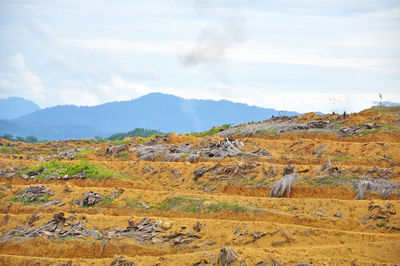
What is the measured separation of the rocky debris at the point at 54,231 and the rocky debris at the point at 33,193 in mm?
3949

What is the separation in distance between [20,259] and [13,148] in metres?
38.1

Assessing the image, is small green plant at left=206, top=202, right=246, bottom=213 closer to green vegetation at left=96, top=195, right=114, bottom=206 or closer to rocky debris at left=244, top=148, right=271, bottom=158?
green vegetation at left=96, top=195, right=114, bottom=206

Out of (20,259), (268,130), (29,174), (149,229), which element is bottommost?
(20,259)

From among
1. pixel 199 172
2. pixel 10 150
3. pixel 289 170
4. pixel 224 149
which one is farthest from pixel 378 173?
pixel 10 150

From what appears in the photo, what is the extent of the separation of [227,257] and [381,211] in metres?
7.04

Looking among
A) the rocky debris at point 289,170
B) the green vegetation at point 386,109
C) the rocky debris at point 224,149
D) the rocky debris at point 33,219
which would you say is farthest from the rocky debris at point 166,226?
the green vegetation at point 386,109

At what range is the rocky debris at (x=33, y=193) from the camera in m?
20.7

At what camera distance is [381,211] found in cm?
1497

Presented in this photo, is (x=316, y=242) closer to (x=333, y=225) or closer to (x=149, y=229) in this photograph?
(x=333, y=225)

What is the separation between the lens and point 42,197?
2070 cm

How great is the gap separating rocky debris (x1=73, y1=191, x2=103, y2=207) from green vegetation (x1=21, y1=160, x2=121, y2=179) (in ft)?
15.5

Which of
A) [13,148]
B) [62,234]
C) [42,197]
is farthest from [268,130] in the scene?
[13,148]

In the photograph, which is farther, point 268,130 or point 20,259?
point 268,130

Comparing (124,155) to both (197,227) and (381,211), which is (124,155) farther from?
(381,211)
